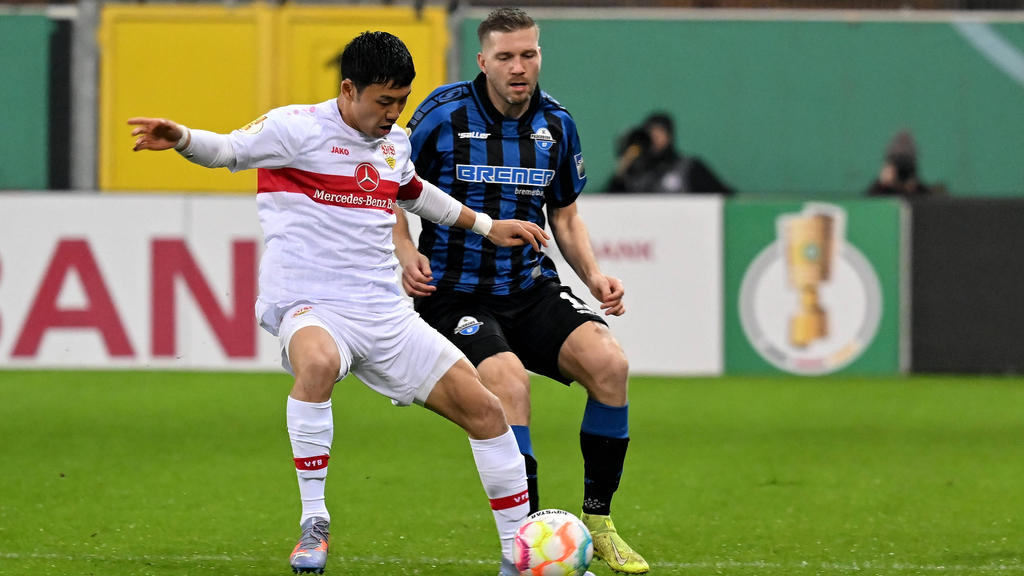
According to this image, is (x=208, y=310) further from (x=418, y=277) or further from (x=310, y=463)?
(x=310, y=463)

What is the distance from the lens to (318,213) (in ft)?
16.6

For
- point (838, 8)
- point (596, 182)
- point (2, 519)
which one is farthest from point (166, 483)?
point (838, 8)

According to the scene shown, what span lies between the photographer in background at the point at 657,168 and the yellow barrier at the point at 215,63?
8.35ft

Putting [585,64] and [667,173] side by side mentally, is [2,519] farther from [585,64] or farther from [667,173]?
[585,64]

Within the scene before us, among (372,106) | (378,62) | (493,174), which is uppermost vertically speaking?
(378,62)

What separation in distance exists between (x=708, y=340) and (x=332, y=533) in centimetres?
608

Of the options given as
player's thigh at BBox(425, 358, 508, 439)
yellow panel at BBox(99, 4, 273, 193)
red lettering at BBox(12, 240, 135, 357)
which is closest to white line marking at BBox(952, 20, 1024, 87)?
yellow panel at BBox(99, 4, 273, 193)

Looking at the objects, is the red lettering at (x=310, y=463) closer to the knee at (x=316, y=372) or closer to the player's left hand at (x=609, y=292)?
the knee at (x=316, y=372)

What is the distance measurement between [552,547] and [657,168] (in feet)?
29.5

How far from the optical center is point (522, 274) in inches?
227

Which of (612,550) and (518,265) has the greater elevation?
(518,265)

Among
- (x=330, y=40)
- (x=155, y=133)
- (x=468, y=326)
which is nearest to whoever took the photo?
(x=155, y=133)

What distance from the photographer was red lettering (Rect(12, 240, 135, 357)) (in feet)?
37.0

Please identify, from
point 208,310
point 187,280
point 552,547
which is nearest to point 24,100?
point 187,280
